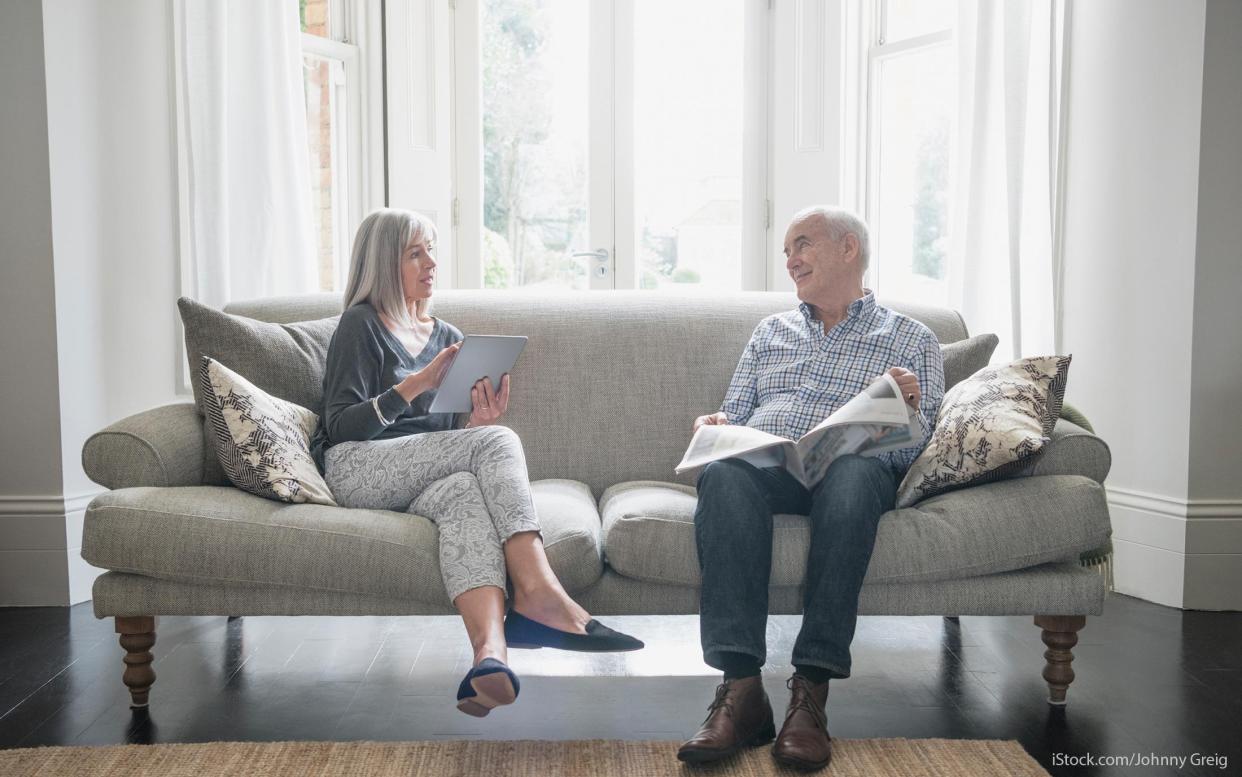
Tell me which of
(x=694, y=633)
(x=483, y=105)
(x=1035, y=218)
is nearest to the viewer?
(x=694, y=633)

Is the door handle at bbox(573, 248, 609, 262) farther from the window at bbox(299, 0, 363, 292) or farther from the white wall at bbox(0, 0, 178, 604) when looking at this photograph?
the white wall at bbox(0, 0, 178, 604)

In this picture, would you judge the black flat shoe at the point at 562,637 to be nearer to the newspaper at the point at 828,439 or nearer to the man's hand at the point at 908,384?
the newspaper at the point at 828,439

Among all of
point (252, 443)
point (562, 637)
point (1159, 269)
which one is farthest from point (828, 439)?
point (1159, 269)

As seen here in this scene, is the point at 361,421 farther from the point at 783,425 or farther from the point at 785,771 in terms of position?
the point at 785,771

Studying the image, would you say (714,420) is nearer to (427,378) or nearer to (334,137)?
(427,378)

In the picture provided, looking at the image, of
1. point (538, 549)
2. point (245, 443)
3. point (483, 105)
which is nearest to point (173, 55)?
point (483, 105)

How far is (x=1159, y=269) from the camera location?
309cm

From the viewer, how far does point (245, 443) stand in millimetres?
2156

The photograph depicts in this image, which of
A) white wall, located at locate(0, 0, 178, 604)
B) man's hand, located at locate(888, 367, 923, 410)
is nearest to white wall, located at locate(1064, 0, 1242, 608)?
man's hand, located at locate(888, 367, 923, 410)

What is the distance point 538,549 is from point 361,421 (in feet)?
1.72

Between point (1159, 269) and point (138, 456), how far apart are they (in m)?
2.80

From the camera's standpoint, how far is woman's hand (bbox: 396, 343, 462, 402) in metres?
2.24

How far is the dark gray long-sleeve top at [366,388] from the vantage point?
2.24 m

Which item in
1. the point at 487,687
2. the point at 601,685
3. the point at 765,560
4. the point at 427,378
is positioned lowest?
the point at 601,685
